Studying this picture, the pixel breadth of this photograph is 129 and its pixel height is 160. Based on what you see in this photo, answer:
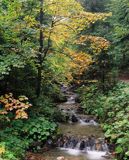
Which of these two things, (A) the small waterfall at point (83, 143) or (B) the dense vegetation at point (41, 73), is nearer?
(B) the dense vegetation at point (41, 73)

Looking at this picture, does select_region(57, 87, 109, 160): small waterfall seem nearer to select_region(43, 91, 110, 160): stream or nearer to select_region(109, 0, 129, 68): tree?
select_region(43, 91, 110, 160): stream

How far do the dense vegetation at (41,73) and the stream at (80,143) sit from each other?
1.71ft

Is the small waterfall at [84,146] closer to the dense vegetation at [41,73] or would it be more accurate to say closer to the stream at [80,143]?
the stream at [80,143]

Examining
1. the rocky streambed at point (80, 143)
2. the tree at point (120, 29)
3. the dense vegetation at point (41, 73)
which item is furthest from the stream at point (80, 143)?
the tree at point (120, 29)

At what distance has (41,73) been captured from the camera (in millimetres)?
17344

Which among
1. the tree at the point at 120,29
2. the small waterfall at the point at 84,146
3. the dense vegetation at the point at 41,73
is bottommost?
the small waterfall at the point at 84,146

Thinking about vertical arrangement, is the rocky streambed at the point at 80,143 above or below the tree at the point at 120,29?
below

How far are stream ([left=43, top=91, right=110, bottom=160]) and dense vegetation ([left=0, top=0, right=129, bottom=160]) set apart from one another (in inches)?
20.6

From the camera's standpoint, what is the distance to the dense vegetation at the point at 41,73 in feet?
40.9

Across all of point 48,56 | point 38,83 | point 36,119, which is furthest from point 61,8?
point 36,119

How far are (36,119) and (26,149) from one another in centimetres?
206

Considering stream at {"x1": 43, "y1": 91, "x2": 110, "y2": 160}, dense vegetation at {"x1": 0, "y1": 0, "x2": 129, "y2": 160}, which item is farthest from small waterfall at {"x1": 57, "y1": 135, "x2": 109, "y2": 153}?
dense vegetation at {"x1": 0, "y1": 0, "x2": 129, "y2": 160}

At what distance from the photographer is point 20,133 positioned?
1347cm

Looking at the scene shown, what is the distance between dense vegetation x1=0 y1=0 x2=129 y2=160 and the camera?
1245 centimetres
